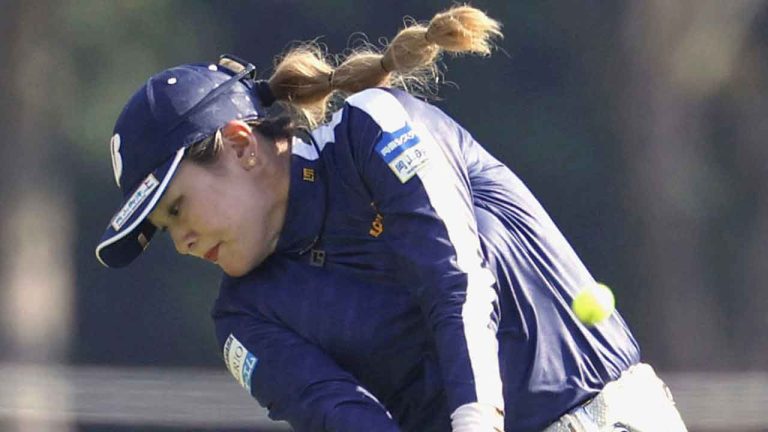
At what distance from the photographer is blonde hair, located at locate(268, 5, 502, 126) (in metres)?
3.24

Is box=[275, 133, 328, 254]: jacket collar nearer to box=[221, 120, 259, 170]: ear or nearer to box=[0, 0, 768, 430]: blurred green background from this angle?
box=[221, 120, 259, 170]: ear

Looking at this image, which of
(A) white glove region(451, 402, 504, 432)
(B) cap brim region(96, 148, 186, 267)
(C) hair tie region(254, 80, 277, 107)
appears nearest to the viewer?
(A) white glove region(451, 402, 504, 432)

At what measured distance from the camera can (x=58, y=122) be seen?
9.64 m

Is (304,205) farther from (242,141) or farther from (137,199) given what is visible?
(137,199)

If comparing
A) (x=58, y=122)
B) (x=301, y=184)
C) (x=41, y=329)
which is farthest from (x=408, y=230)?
(x=58, y=122)

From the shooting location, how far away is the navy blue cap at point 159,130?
10.2 feet

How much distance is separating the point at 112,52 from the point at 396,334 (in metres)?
7.90

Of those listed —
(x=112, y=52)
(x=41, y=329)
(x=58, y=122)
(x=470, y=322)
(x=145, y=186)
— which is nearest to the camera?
(x=470, y=322)

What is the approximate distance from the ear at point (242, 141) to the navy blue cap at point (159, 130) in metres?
0.02

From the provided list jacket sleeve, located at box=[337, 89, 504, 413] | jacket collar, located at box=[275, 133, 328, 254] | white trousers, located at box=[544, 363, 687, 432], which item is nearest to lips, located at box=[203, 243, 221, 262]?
jacket collar, located at box=[275, 133, 328, 254]

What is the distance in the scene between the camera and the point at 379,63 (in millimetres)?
3342

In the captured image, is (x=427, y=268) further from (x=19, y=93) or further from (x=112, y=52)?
(x=112, y=52)

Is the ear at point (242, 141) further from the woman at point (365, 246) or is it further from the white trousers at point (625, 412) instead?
the white trousers at point (625, 412)

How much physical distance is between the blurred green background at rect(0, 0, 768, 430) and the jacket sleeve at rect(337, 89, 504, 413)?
5.58 meters
